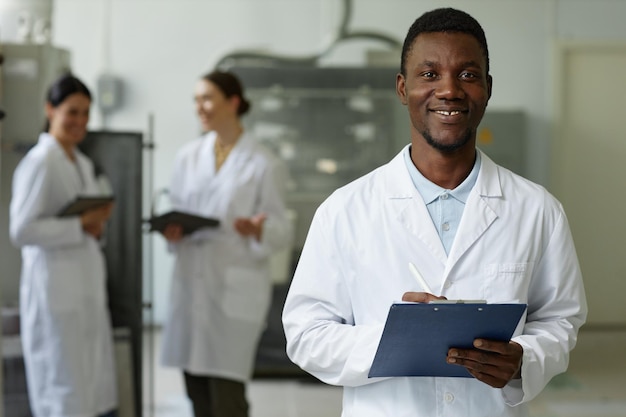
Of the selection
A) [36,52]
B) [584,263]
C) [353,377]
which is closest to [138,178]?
[36,52]

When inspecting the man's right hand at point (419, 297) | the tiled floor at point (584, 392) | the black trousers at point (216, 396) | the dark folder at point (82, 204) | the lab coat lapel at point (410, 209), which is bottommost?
the black trousers at point (216, 396)

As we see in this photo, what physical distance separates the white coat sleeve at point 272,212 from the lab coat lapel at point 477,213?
1.79 metres

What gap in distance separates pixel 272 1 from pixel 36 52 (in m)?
1.09

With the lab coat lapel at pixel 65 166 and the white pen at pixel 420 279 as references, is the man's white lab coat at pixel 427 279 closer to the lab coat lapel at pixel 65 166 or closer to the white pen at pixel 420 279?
the white pen at pixel 420 279

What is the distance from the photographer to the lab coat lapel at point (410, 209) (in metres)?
1.21

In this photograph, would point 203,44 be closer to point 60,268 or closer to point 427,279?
point 60,268

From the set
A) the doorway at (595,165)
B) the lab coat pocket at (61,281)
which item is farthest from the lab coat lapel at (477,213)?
the lab coat pocket at (61,281)

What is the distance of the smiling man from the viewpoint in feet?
3.90

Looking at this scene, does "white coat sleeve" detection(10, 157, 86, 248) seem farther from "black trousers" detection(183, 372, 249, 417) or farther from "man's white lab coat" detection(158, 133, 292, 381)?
"black trousers" detection(183, 372, 249, 417)

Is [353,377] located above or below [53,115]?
below

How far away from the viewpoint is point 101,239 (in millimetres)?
2994

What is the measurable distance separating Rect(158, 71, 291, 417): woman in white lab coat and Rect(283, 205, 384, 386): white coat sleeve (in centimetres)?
174

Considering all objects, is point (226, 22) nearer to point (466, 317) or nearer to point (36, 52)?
point (36, 52)

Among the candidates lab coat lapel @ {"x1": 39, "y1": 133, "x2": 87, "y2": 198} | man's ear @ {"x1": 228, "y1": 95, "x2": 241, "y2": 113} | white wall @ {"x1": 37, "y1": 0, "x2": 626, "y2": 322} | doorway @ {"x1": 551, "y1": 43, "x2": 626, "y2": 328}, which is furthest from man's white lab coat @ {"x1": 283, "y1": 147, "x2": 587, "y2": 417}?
man's ear @ {"x1": 228, "y1": 95, "x2": 241, "y2": 113}
